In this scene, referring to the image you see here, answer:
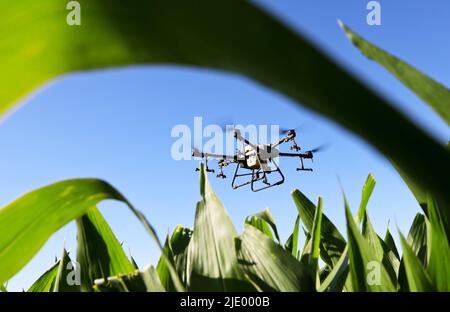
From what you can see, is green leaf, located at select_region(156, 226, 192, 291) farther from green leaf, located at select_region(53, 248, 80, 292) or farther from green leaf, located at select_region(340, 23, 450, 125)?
green leaf, located at select_region(340, 23, 450, 125)

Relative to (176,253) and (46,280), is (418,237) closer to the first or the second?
(176,253)

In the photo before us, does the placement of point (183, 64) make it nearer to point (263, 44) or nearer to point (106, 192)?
point (263, 44)

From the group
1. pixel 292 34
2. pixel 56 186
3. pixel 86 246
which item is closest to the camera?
pixel 292 34

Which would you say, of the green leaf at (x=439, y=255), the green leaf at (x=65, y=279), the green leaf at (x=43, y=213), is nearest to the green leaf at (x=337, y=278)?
the green leaf at (x=439, y=255)

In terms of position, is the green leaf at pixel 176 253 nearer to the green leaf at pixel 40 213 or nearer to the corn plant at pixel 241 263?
the corn plant at pixel 241 263
